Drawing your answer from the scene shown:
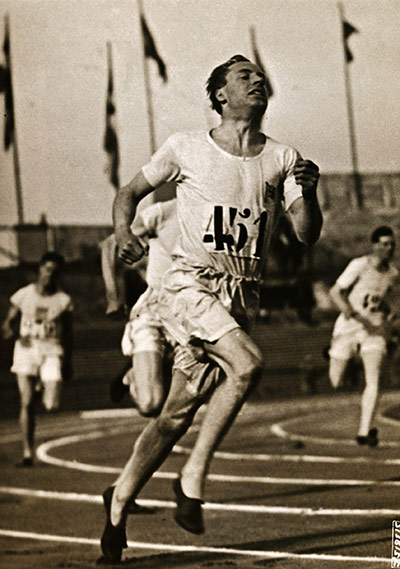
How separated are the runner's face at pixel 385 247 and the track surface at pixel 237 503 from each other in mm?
1744

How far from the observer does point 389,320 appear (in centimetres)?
1249

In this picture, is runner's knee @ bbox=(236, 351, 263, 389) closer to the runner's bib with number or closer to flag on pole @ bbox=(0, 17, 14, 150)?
the runner's bib with number

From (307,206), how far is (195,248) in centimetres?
63

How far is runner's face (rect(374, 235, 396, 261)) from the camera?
12.0 m

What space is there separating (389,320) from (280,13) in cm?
481

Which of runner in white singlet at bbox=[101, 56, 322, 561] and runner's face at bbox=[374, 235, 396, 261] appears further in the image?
runner's face at bbox=[374, 235, 396, 261]

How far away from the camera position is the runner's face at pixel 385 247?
11969mm

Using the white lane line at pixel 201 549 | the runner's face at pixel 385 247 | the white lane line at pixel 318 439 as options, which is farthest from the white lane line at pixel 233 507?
the white lane line at pixel 318 439

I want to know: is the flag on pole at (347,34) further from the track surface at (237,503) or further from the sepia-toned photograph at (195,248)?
the track surface at (237,503)

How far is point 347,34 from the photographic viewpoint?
28.2ft

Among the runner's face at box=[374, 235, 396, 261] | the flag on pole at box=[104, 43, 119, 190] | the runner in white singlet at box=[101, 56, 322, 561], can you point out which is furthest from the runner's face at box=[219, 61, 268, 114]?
the runner's face at box=[374, 235, 396, 261]

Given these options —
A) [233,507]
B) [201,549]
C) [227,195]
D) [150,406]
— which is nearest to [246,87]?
[227,195]

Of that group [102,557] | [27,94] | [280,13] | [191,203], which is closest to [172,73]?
[280,13]

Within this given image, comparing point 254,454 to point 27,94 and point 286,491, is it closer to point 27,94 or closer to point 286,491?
point 286,491
